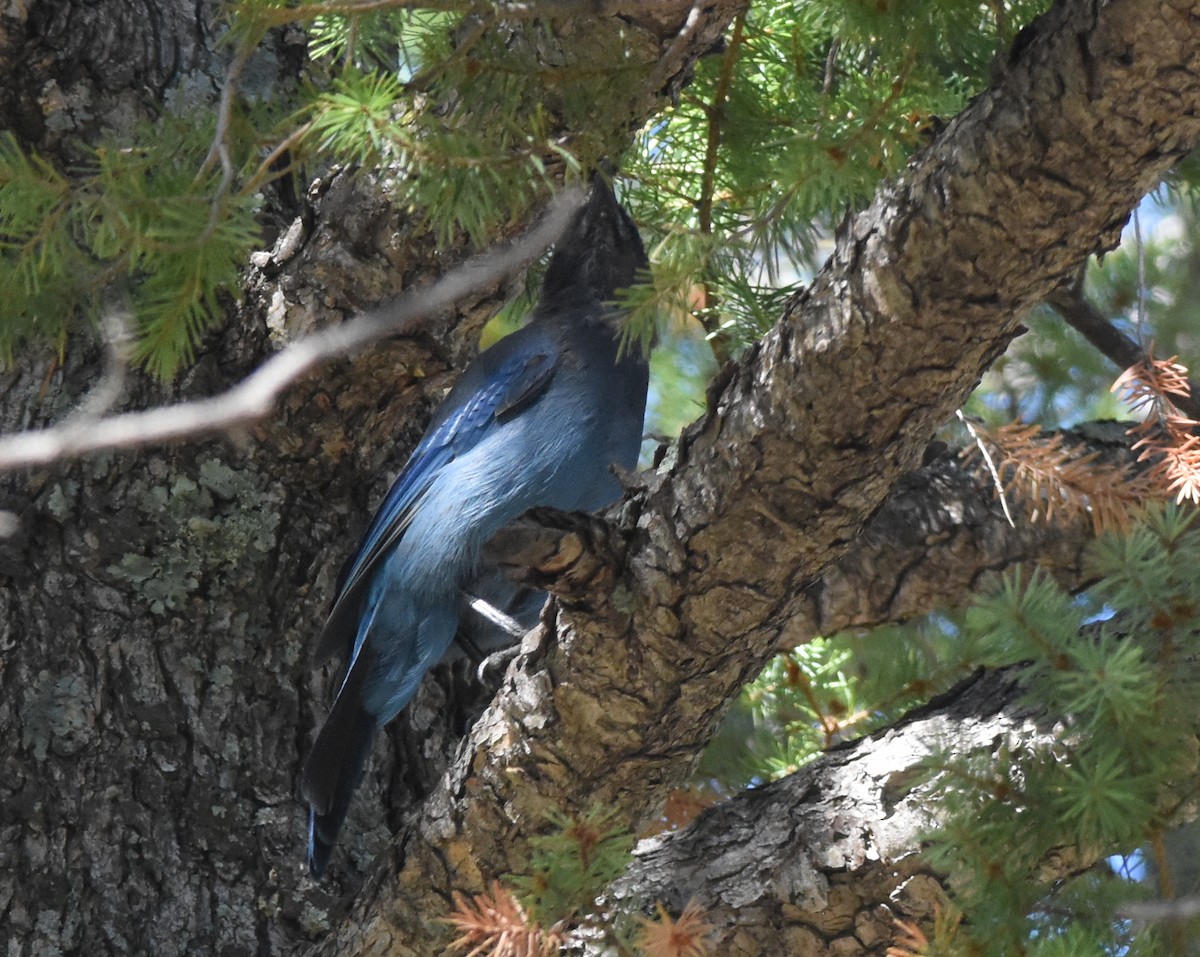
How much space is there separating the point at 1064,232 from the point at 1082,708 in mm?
515

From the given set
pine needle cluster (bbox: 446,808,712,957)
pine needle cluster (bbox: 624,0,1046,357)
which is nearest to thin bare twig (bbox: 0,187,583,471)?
pine needle cluster (bbox: 624,0,1046,357)

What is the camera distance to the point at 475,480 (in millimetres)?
2963

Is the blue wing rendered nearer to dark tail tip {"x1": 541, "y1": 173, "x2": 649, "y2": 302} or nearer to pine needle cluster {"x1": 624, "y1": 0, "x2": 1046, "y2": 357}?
dark tail tip {"x1": 541, "y1": 173, "x2": 649, "y2": 302}

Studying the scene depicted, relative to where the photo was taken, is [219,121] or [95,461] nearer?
[219,121]

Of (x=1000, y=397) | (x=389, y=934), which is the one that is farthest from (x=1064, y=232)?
(x=1000, y=397)

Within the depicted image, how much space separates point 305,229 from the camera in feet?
8.20

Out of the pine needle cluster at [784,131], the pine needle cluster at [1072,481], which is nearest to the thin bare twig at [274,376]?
the pine needle cluster at [784,131]

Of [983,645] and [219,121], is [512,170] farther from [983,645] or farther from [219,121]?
[983,645]

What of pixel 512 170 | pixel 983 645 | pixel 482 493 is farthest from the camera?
pixel 482 493

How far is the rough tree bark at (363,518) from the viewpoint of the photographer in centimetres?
154

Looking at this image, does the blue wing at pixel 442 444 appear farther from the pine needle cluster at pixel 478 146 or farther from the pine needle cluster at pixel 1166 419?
the pine needle cluster at pixel 1166 419

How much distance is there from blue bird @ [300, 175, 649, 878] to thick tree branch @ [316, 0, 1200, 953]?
1.58ft

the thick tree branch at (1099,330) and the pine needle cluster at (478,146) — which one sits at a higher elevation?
the pine needle cluster at (478,146)

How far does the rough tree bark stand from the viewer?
1.54 m
